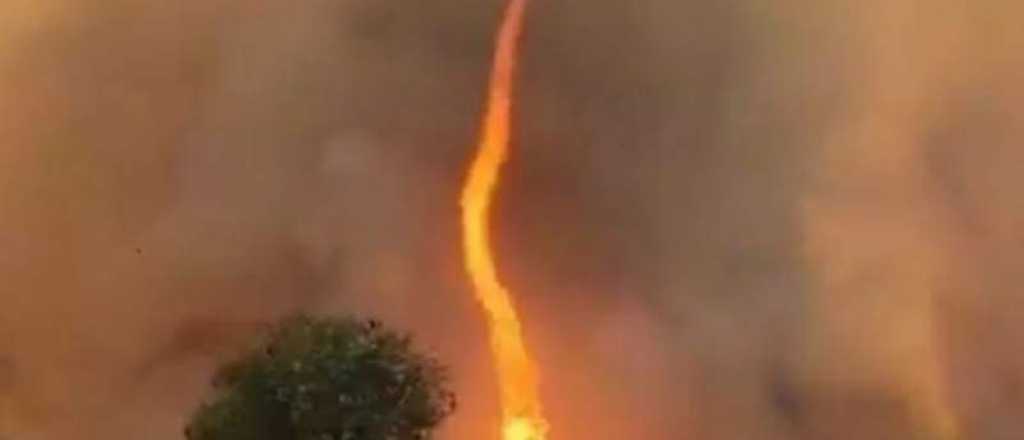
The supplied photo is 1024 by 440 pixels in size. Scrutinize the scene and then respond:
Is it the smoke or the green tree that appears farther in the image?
the smoke

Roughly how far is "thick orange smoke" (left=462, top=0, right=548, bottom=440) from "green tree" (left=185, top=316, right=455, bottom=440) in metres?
8.04

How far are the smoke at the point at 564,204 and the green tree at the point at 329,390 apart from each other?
750 centimetres

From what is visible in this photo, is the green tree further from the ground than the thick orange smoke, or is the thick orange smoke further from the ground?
the thick orange smoke

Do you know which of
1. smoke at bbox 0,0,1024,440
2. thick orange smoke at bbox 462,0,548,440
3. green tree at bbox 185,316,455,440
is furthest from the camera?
thick orange smoke at bbox 462,0,548,440

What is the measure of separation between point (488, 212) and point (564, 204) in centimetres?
109

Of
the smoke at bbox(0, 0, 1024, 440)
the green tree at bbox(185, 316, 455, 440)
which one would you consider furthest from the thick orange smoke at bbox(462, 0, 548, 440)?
the green tree at bbox(185, 316, 455, 440)

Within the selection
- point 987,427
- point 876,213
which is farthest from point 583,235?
point 987,427

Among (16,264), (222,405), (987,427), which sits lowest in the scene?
(222,405)

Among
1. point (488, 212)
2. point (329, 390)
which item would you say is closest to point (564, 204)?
point (488, 212)

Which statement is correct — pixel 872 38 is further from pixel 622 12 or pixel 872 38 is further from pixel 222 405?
pixel 222 405

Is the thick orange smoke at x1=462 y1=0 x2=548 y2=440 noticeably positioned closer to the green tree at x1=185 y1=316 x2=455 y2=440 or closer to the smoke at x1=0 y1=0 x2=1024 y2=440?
the smoke at x1=0 y1=0 x2=1024 y2=440

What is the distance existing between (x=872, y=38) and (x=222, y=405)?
487 inches

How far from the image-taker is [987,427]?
27.7 meters

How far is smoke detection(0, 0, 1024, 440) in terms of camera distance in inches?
1088
